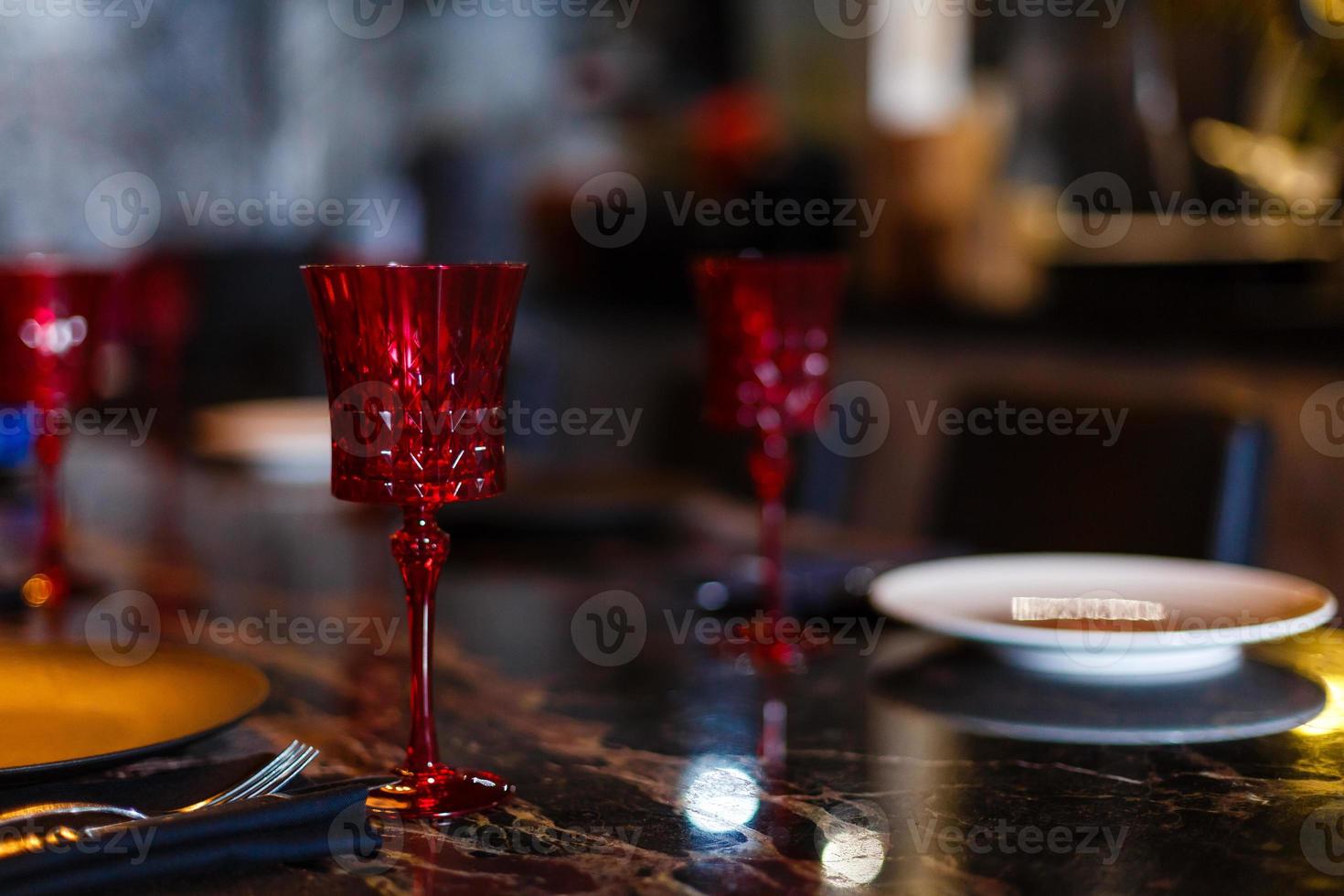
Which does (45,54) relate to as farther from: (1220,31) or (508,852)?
(508,852)

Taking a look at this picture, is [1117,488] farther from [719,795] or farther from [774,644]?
[719,795]

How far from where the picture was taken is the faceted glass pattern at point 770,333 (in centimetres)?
107

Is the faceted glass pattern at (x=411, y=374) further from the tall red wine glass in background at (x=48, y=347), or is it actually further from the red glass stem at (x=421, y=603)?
the tall red wine glass in background at (x=48, y=347)

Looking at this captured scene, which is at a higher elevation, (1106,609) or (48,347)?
(48,347)

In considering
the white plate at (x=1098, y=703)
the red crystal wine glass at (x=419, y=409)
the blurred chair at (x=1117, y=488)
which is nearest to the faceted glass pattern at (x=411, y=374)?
the red crystal wine glass at (x=419, y=409)

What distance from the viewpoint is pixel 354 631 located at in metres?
1.12

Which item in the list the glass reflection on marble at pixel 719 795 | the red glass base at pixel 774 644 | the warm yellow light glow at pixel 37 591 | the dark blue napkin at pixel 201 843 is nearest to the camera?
the dark blue napkin at pixel 201 843

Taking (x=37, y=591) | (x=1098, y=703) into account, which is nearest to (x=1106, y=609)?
(x=1098, y=703)

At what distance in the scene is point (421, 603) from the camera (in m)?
0.73

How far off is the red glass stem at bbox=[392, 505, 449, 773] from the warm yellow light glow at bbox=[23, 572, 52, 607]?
0.60 metres

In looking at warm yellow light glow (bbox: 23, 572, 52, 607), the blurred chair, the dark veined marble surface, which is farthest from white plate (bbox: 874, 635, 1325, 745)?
warm yellow light glow (bbox: 23, 572, 52, 607)

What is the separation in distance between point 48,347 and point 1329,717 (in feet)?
3.22

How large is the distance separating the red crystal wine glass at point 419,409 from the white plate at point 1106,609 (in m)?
0.34

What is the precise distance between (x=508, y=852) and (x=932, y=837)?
0.60 ft
